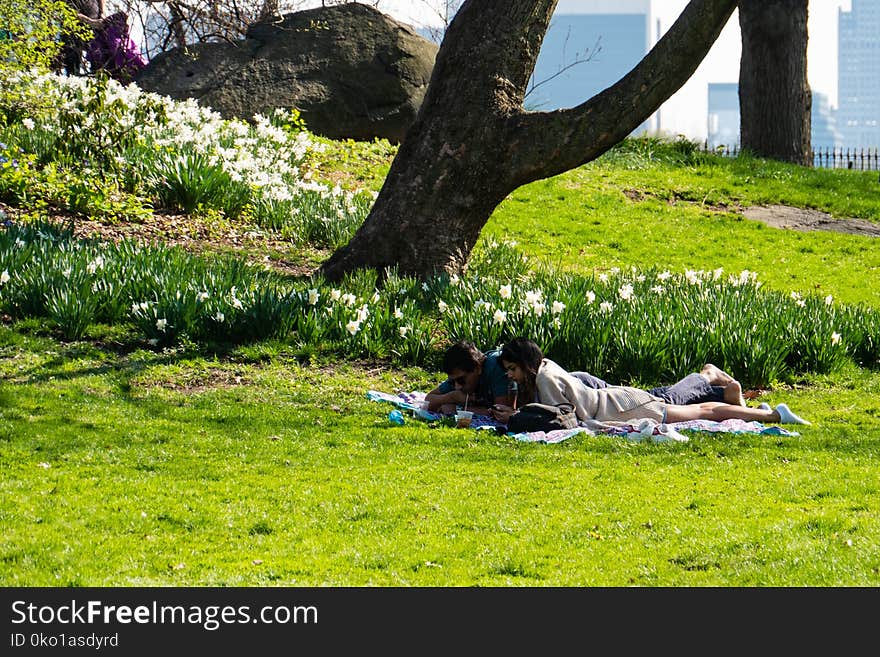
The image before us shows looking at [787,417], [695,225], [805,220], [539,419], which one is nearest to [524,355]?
[539,419]

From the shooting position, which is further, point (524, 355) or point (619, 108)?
point (619, 108)

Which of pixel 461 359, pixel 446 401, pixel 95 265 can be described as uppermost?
pixel 95 265

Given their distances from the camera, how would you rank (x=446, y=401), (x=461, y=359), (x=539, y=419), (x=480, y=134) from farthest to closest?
(x=480, y=134)
(x=446, y=401)
(x=461, y=359)
(x=539, y=419)

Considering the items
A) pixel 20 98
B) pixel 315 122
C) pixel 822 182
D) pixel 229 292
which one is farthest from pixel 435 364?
pixel 822 182

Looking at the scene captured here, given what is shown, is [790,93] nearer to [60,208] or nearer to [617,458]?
[60,208]

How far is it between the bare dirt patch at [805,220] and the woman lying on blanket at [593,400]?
9378 mm

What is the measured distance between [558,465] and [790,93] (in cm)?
1483

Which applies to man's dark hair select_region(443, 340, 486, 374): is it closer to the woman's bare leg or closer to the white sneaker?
the woman's bare leg

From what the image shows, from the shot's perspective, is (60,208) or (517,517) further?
(60,208)

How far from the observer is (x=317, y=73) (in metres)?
17.3

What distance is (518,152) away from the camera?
9.33 metres

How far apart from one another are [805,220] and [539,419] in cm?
1106

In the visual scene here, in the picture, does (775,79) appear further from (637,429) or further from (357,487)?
(357,487)

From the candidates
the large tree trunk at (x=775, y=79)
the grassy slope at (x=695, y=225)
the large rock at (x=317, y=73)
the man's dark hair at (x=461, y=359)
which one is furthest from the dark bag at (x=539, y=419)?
the large tree trunk at (x=775, y=79)
